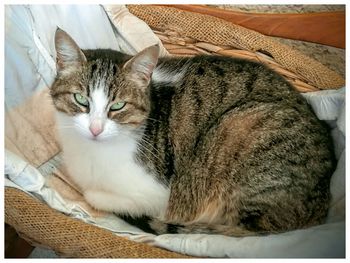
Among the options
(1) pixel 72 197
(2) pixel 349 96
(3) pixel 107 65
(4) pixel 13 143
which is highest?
(3) pixel 107 65

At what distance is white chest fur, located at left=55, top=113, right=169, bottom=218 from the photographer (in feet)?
3.85

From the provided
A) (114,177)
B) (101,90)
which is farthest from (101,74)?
(114,177)

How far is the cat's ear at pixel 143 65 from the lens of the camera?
1.05 metres

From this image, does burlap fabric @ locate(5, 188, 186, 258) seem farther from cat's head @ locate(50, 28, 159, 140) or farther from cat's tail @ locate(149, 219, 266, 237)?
cat's head @ locate(50, 28, 159, 140)

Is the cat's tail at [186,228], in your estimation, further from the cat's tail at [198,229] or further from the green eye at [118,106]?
the green eye at [118,106]

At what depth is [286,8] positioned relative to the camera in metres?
1.40

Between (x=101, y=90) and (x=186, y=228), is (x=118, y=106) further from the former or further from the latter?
(x=186, y=228)

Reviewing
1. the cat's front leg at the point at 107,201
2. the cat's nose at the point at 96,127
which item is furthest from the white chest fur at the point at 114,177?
the cat's nose at the point at 96,127

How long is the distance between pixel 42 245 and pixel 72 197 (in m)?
0.24

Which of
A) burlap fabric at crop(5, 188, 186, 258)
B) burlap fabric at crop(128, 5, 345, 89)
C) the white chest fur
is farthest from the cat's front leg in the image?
burlap fabric at crop(128, 5, 345, 89)

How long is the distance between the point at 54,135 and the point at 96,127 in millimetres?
398
